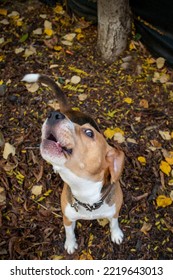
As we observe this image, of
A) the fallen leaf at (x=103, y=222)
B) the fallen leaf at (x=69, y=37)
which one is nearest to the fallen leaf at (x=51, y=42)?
the fallen leaf at (x=69, y=37)

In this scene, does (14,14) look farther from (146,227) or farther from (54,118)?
(146,227)

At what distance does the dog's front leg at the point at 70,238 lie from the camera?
11.2 ft

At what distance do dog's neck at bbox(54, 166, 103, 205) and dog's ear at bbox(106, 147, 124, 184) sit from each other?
0.43ft

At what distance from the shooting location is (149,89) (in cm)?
459

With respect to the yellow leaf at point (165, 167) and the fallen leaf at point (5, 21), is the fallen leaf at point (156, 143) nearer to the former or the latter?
the yellow leaf at point (165, 167)

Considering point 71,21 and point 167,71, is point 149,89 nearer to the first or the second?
point 167,71

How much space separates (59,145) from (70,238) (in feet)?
4.51

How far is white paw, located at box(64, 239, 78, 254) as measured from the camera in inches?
141

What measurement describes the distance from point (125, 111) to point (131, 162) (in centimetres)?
69

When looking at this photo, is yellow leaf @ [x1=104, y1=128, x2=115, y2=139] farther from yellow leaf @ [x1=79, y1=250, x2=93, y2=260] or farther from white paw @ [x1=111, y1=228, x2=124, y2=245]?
yellow leaf @ [x1=79, y1=250, x2=93, y2=260]

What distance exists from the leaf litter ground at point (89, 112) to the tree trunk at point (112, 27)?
139 mm

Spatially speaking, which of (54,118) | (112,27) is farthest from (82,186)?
(112,27)

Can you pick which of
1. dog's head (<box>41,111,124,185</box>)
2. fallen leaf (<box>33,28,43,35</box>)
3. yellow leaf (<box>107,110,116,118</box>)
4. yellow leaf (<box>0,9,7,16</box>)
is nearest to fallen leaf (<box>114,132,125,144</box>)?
yellow leaf (<box>107,110,116,118</box>)

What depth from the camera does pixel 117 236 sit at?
142 inches
